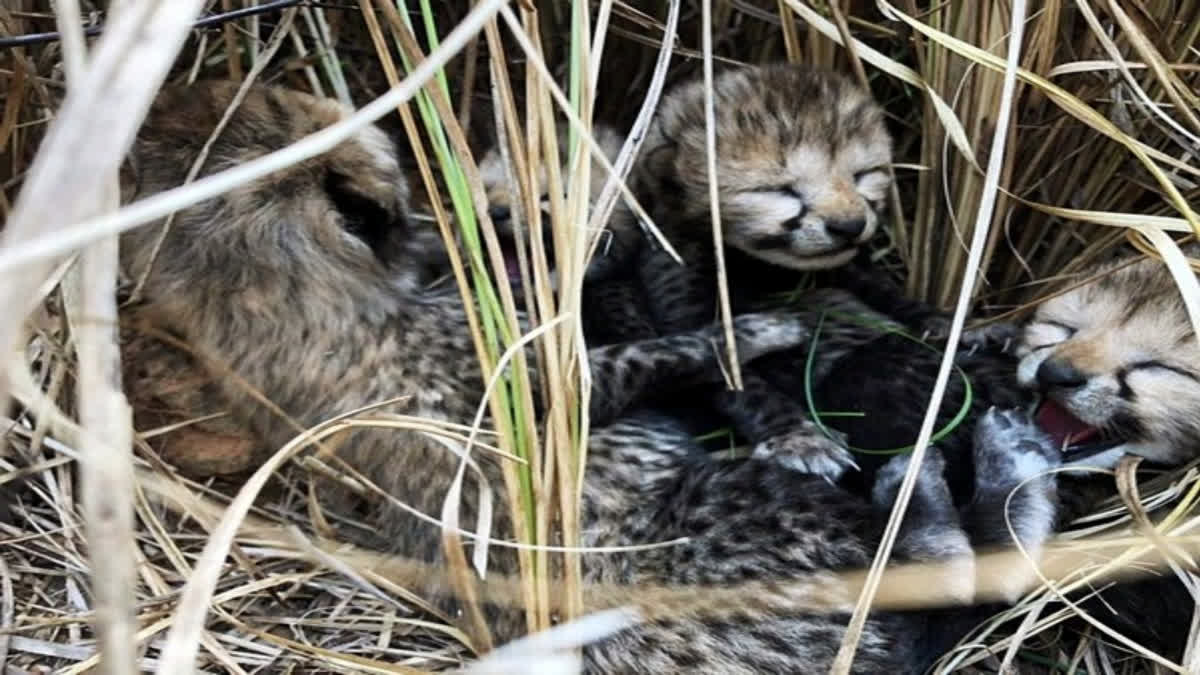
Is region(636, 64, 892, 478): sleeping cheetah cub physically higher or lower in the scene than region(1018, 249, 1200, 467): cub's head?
higher

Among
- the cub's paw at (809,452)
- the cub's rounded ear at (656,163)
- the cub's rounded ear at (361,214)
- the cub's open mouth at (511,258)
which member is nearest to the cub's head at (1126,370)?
the cub's paw at (809,452)

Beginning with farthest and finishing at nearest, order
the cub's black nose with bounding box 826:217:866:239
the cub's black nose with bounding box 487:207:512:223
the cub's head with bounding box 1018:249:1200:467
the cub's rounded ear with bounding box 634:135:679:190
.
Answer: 1. the cub's rounded ear with bounding box 634:135:679:190
2. the cub's black nose with bounding box 487:207:512:223
3. the cub's black nose with bounding box 826:217:866:239
4. the cub's head with bounding box 1018:249:1200:467

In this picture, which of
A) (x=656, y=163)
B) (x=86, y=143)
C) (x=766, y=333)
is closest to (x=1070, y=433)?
(x=766, y=333)

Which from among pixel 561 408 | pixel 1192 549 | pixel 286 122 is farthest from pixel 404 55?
pixel 1192 549

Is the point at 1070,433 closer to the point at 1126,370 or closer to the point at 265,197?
the point at 1126,370

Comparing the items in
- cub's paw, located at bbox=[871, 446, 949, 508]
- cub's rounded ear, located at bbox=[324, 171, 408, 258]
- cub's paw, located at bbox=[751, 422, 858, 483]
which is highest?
cub's rounded ear, located at bbox=[324, 171, 408, 258]

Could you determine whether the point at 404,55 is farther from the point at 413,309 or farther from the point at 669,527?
the point at 669,527

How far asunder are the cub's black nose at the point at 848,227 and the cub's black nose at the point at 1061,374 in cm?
42

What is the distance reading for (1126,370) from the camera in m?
2.17

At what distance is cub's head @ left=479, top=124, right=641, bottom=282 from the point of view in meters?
2.53

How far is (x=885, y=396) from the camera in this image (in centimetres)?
241

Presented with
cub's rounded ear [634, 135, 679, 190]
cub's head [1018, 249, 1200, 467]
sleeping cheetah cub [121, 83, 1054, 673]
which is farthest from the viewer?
cub's rounded ear [634, 135, 679, 190]

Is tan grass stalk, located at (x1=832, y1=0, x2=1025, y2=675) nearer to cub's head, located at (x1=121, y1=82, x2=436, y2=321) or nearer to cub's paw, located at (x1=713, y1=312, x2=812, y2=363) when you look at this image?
cub's paw, located at (x1=713, y1=312, x2=812, y2=363)

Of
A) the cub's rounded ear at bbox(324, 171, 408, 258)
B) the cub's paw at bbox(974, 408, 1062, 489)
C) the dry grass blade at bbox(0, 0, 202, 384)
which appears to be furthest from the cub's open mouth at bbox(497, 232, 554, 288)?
the dry grass blade at bbox(0, 0, 202, 384)
